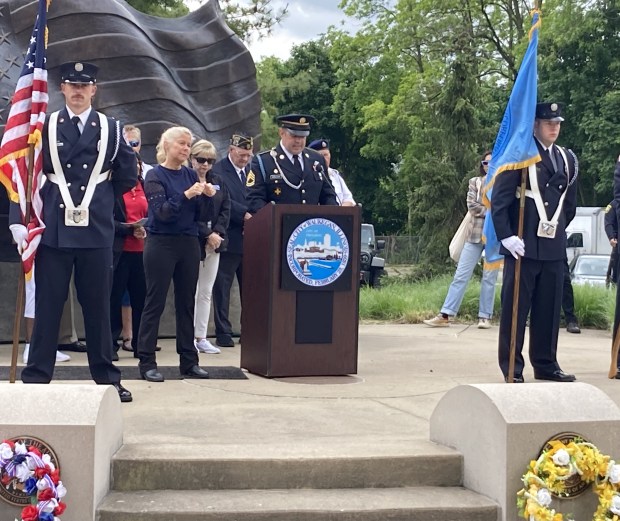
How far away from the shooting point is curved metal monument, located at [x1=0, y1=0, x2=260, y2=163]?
29.5 feet

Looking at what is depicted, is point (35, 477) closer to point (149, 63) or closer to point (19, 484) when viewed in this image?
point (19, 484)

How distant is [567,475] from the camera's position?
416 cm

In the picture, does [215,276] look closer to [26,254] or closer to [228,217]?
[228,217]

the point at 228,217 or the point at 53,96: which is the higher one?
the point at 53,96

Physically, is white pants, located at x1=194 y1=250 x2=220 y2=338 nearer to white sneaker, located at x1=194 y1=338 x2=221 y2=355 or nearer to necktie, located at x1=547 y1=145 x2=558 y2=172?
white sneaker, located at x1=194 y1=338 x2=221 y2=355

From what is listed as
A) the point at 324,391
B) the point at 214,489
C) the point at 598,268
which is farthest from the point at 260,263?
the point at 598,268

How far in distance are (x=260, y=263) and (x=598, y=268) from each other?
14362 mm

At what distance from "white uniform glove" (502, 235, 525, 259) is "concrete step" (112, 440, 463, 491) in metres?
2.54

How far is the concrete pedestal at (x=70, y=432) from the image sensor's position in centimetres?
399

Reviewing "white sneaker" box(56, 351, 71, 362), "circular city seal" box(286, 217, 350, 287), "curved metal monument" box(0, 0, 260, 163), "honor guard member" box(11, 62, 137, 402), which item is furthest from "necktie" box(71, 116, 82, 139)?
"curved metal monument" box(0, 0, 260, 163)

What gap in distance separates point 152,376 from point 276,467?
249 centimetres

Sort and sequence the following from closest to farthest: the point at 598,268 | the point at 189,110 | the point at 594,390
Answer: the point at 594,390 < the point at 189,110 < the point at 598,268

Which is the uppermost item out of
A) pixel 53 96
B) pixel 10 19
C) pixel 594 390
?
pixel 10 19

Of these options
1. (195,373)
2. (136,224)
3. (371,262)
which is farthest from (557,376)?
(371,262)
